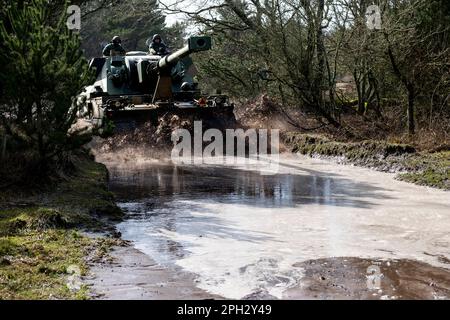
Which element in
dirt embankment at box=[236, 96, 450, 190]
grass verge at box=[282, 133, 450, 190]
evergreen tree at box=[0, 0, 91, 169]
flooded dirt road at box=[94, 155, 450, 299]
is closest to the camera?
flooded dirt road at box=[94, 155, 450, 299]

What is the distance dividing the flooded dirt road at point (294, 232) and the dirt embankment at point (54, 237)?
46cm

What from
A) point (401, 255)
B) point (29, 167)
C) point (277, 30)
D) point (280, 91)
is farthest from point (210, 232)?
point (280, 91)

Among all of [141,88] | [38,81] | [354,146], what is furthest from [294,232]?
[141,88]

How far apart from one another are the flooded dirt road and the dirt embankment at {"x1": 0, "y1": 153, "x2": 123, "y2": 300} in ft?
1.50

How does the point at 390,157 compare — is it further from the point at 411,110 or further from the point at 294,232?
the point at 294,232

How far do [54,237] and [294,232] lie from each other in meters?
2.80

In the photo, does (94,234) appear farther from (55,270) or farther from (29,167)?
(29,167)

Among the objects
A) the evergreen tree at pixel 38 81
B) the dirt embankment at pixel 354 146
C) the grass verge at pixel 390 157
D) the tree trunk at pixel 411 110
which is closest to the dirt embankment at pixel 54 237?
the evergreen tree at pixel 38 81

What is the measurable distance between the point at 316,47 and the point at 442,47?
426 cm

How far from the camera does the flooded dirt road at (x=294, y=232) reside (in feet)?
20.5

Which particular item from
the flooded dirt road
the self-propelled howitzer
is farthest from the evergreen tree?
the self-propelled howitzer

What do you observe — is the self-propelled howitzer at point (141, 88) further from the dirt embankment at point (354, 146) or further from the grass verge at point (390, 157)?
the grass verge at point (390, 157)

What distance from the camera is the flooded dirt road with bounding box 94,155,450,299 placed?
626 cm

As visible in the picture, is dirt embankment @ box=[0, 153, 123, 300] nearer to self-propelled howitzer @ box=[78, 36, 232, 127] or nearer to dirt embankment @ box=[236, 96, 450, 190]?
dirt embankment @ box=[236, 96, 450, 190]
